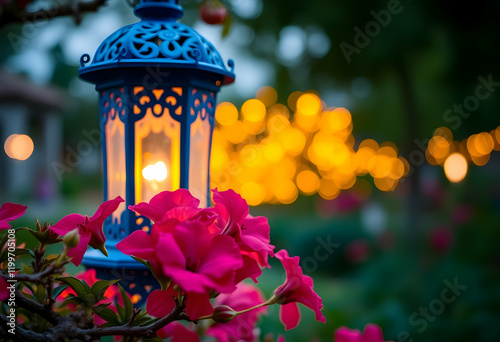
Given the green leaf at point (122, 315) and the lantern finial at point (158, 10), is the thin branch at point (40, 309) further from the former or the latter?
the lantern finial at point (158, 10)

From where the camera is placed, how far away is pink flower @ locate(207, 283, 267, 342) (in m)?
1.15

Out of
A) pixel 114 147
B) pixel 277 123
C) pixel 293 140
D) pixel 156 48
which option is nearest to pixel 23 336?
pixel 114 147

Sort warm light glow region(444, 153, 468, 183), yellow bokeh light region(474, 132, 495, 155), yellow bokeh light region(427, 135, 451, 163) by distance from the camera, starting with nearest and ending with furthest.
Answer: warm light glow region(444, 153, 468, 183)
yellow bokeh light region(427, 135, 451, 163)
yellow bokeh light region(474, 132, 495, 155)

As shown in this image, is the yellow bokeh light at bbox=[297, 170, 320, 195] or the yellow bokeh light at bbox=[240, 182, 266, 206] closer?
the yellow bokeh light at bbox=[297, 170, 320, 195]

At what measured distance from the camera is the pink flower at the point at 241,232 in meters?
0.86

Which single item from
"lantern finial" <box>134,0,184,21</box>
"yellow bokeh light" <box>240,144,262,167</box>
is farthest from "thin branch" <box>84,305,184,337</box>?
"yellow bokeh light" <box>240,144,262,167</box>

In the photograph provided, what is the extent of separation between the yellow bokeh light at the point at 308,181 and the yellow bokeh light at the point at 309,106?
1754mm

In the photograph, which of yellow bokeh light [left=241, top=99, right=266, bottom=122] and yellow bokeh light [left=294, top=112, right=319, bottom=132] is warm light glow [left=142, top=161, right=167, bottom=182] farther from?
yellow bokeh light [left=241, top=99, right=266, bottom=122]

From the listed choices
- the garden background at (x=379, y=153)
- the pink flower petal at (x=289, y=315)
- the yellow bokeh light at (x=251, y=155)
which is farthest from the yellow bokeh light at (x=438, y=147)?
the pink flower petal at (x=289, y=315)

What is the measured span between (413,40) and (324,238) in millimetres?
4021

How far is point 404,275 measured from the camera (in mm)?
4984

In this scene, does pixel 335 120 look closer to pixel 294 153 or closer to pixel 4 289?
pixel 294 153

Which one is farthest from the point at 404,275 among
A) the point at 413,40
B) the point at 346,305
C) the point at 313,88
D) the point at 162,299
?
→ the point at 162,299

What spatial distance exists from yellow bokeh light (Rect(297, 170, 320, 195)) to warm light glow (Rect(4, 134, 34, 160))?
8.10m
